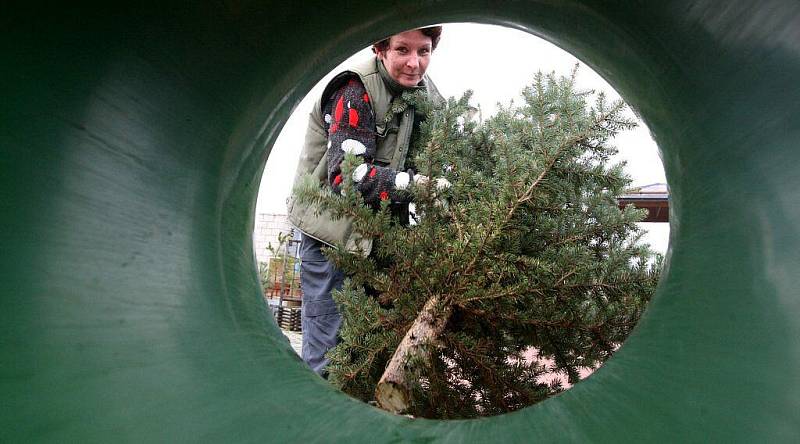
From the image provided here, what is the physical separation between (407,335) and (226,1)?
2.85 ft

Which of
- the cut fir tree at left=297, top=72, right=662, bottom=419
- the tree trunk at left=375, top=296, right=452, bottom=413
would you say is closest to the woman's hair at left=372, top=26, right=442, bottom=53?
the cut fir tree at left=297, top=72, right=662, bottom=419

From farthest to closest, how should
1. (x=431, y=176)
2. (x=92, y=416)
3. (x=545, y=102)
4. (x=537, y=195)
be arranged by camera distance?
(x=545, y=102), (x=431, y=176), (x=537, y=195), (x=92, y=416)

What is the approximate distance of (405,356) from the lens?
4.28 ft

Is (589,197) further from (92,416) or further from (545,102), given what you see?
(92,416)

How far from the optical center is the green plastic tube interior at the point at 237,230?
0.55 m

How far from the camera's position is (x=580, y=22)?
845 millimetres

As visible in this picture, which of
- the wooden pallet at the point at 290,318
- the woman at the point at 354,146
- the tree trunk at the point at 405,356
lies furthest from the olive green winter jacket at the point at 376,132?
the wooden pallet at the point at 290,318

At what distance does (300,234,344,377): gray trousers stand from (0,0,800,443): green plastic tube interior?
1.03 metres

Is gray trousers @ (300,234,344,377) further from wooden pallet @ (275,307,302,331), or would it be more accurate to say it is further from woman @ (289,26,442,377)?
wooden pallet @ (275,307,302,331)

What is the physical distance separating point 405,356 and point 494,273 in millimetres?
273

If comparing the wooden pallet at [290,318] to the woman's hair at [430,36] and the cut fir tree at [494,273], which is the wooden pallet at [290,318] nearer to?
the woman's hair at [430,36]

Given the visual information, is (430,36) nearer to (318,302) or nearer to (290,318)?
(318,302)

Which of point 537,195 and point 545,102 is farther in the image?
point 545,102

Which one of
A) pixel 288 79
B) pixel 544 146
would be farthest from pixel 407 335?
pixel 288 79
